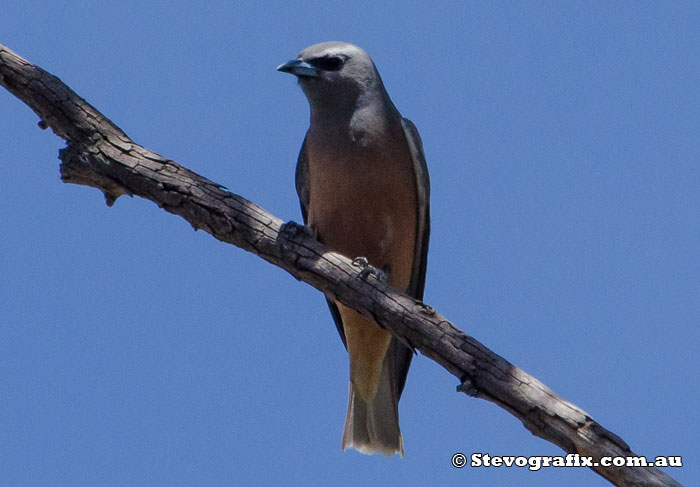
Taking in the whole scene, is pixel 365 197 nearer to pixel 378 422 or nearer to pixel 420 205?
pixel 420 205

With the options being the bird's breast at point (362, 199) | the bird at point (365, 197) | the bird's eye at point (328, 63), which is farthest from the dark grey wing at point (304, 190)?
Result: the bird's eye at point (328, 63)

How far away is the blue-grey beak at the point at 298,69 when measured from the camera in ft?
22.3

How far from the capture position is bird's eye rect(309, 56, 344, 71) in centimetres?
687

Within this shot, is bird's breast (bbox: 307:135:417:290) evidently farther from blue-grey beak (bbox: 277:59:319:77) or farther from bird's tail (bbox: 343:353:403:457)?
bird's tail (bbox: 343:353:403:457)

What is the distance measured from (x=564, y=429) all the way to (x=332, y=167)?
8.81 feet

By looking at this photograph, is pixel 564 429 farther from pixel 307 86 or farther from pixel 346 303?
pixel 307 86

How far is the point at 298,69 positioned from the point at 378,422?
297 centimetres

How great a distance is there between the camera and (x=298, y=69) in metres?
6.82

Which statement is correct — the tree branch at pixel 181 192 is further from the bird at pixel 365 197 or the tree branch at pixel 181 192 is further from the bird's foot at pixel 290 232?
the bird at pixel 365 197

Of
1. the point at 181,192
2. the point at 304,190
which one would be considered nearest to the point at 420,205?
the point at 304,190

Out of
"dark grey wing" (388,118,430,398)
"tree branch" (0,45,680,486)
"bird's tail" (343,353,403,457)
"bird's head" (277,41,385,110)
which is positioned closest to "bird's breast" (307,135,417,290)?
"dark grey wing" (388,118,430,398)
